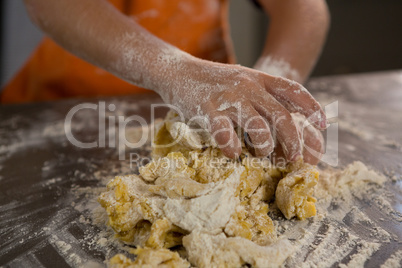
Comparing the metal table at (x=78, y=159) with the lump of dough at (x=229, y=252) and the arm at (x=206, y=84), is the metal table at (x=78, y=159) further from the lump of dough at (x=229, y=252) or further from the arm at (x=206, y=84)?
the arm at (x=206, y=84)

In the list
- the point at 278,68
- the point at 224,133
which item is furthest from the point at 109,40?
the point at 278,68

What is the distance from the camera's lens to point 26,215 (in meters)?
0.89

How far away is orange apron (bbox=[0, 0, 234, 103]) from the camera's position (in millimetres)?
1695

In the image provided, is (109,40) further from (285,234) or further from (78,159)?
(285,234)

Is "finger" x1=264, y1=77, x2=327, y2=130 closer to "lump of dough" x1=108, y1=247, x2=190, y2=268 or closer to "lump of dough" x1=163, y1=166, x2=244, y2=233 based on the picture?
"lump of dough" x1=163, y1=166, x2=244, y2=233

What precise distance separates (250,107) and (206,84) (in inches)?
4.8

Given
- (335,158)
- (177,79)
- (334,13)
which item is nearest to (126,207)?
(177,79)

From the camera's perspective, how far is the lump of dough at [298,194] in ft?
2.70

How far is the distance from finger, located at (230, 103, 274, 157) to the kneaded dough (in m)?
0.08

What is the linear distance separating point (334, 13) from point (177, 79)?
3.21 metres

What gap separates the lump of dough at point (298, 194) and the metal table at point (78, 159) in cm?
15

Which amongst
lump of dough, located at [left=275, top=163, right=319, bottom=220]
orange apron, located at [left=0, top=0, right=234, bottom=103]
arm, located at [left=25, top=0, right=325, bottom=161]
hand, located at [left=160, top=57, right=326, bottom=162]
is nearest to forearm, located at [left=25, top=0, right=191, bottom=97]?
arm, located at [left=25, top=0, right=325, bottom=161]

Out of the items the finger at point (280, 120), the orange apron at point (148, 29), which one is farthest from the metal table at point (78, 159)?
the finger at point (280, 120)

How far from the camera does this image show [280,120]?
0.82 m
